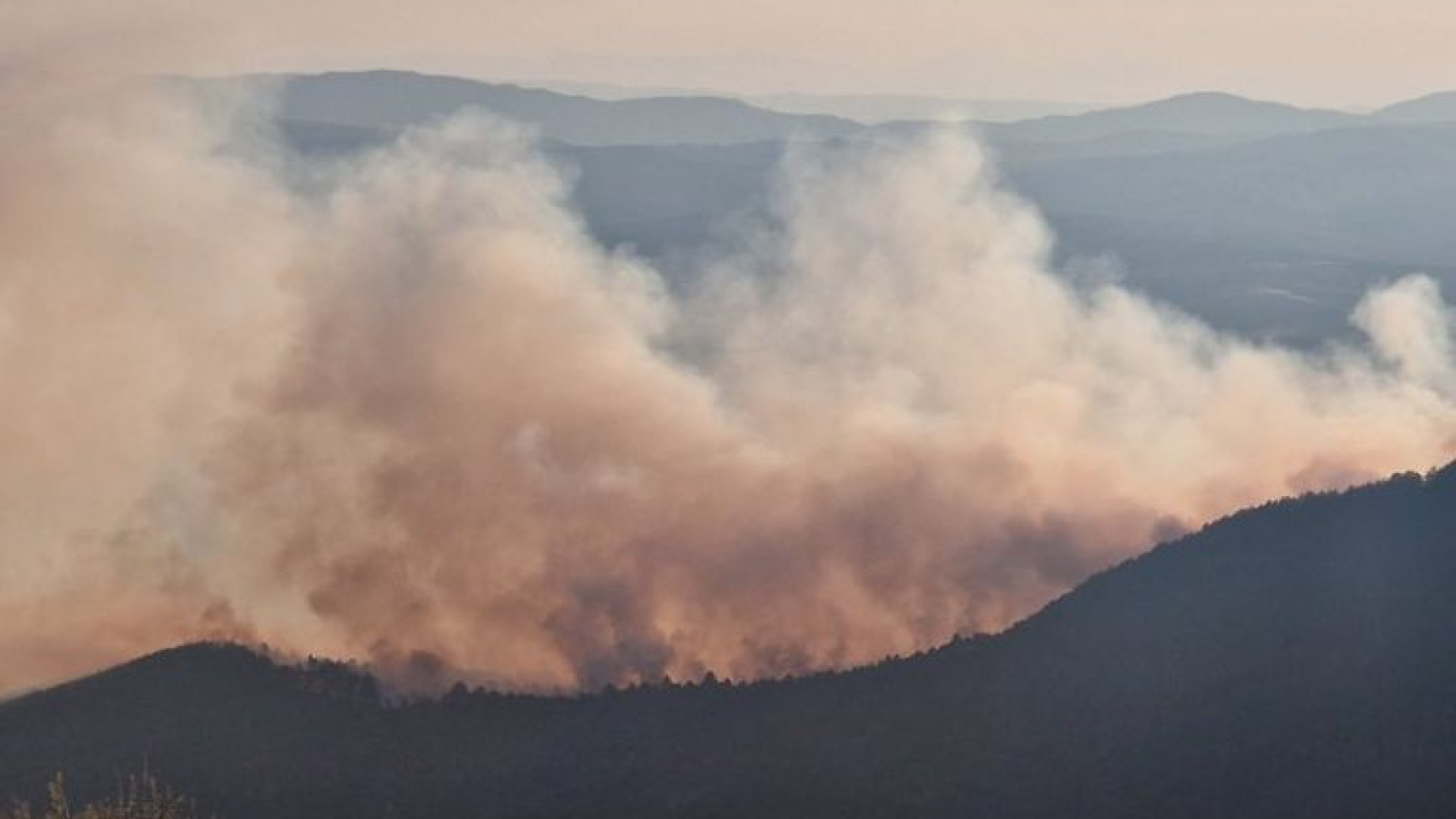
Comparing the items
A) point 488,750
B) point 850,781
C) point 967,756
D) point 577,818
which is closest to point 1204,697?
point 967,756

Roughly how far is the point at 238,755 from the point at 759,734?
116ft

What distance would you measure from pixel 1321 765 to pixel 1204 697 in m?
10.4

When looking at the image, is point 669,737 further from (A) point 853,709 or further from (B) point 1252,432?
(B) point 1252,432

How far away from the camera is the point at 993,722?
104375 mm

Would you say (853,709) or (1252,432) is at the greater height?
(1252,432)

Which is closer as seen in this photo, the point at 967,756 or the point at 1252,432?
the point at 967,756

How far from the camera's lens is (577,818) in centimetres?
10162

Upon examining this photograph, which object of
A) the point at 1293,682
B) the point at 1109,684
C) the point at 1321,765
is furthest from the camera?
the point at 1109,684

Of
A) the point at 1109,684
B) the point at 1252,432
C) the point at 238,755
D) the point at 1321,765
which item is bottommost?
the point at 1321,765

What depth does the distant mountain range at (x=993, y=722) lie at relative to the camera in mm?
93062

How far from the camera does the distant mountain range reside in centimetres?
9306

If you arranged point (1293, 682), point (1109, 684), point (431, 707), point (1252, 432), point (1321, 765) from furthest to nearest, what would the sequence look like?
1. point (1252, 432)
2. point (431, 707)
3. point (1109, 684)
4. point (1293, 682)
5. point (1321, 765)

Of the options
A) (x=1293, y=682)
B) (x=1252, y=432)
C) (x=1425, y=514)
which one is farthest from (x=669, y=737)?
(x=1252, y=432)

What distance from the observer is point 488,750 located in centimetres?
11469
